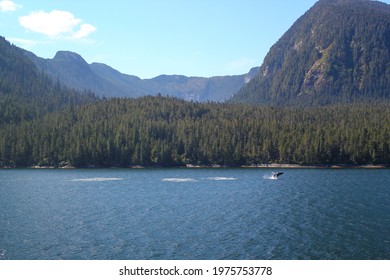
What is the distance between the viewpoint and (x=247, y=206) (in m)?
103

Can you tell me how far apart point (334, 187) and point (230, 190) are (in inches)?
1300

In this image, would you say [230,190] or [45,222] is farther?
[230,190]

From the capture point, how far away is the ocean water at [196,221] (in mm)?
65375

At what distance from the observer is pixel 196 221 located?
8650 centimetres

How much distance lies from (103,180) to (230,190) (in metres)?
54.7

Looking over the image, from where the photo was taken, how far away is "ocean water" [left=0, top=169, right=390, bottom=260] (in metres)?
65.4

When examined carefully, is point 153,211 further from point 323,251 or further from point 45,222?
point 323,251

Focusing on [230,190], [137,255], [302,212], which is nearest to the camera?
[137,255]

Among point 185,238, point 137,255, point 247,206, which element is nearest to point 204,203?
point 247,206
